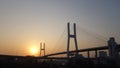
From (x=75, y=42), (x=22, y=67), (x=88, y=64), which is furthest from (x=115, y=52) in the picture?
(x=22, y=67)

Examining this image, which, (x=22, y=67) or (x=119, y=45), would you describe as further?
(x=119, y=45)

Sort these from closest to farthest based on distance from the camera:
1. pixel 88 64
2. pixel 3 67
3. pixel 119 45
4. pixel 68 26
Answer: pixel 3 67 → pixel 88 64 → pixel 119 45 → pixel 68 26

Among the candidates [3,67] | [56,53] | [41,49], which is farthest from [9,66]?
[41,49]

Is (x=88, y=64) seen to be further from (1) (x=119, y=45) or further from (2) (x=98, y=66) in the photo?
(1) (x=119, y=45)

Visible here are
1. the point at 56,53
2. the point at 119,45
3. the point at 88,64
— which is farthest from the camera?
the point at 56,53

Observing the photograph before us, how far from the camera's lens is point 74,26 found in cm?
3650

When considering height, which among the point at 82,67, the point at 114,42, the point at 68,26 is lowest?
the point at 82,67

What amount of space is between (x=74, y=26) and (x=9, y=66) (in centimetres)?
2444

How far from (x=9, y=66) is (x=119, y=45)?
78.3 ft

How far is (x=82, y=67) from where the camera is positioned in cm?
1437

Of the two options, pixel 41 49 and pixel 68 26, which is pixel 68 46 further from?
pixel 41 49

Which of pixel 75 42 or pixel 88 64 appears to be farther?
pixel 75 42

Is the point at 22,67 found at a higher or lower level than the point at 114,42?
lower

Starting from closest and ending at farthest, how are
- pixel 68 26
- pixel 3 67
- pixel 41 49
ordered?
pixel 3 67, pixel 68 26, pixel 41 49
